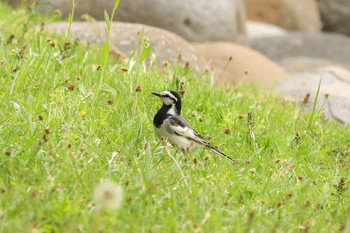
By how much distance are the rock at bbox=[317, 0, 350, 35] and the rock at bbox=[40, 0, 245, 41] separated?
29.7 feet

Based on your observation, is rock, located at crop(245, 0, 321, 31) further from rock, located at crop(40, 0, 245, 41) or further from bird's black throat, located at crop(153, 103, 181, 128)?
bird's black throat, located at crop(153, 103, 181, 128)

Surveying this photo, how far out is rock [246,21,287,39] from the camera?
23734 millimetres

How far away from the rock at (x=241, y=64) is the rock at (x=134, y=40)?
165 centimetres

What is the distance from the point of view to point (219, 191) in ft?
14.1

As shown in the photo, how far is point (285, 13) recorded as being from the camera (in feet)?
87.5

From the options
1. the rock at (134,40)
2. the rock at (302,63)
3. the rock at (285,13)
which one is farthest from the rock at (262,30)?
the rock at (134,40)

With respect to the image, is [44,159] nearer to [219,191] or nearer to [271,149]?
[219,191]

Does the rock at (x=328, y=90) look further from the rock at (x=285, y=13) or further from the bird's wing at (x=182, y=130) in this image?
the rock at (x=285, y=13)

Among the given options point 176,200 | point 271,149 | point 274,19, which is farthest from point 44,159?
point 274,19

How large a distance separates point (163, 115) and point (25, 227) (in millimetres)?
2022

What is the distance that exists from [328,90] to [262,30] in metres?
15.6

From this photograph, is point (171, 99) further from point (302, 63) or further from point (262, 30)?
point (262, 30)

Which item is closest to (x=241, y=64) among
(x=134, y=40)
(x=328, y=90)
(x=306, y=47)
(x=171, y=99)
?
(x=328, y=90)

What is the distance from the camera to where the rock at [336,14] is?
23.6 m
